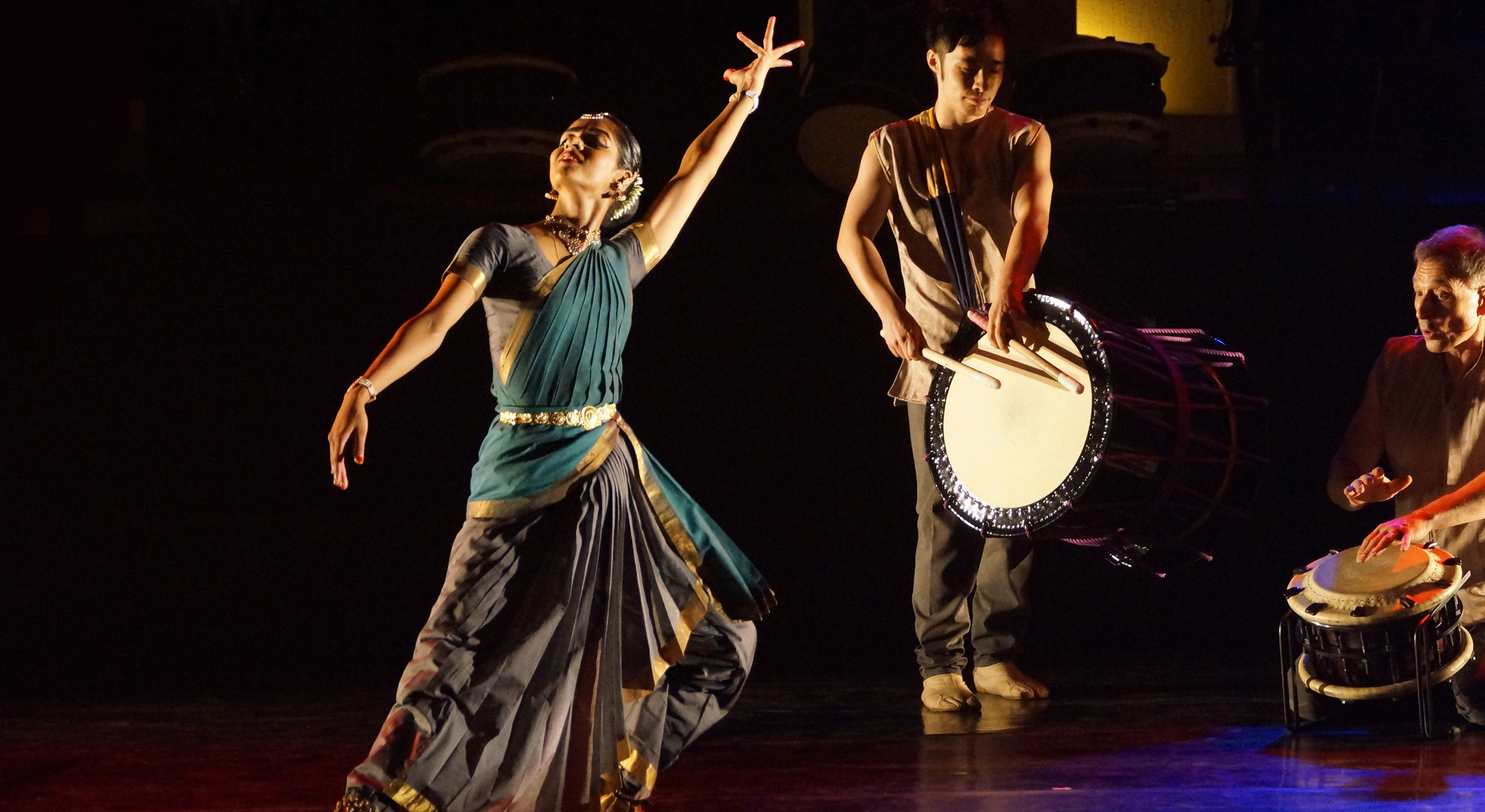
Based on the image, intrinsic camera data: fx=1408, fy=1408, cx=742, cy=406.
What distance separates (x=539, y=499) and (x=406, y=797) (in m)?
0.51

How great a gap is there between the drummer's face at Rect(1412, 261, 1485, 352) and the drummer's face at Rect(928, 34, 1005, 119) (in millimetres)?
980

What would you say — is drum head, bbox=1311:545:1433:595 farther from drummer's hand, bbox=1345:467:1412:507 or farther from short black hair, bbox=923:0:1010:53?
short black hair, bbox=923:0:1010:53

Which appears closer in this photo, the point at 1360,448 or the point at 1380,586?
the point at 1380,586

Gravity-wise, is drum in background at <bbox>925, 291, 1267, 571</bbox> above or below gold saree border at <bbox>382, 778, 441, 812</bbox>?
above

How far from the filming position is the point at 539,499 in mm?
2311

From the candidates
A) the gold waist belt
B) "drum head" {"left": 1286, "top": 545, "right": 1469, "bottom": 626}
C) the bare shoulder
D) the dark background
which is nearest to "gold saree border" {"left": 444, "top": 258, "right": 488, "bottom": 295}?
the gold waist belt

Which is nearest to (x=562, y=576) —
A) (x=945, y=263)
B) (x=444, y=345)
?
(x=945, y=263)

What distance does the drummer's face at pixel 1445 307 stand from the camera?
2.95 meters

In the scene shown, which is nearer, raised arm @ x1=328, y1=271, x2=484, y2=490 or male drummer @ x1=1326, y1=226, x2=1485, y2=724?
raised arm @ x1=328, y1=271, x2=484, y2=490

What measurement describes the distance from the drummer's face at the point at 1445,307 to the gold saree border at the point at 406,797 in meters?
2.21

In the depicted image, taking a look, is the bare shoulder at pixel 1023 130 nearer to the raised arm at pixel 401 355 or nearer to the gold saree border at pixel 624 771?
the raised arm at pixel 401 355

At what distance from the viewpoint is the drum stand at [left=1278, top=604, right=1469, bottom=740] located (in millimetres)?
2732

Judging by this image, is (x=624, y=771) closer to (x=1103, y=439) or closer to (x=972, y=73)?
(x=1103, y=439)

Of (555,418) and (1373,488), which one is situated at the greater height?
(555,418)
